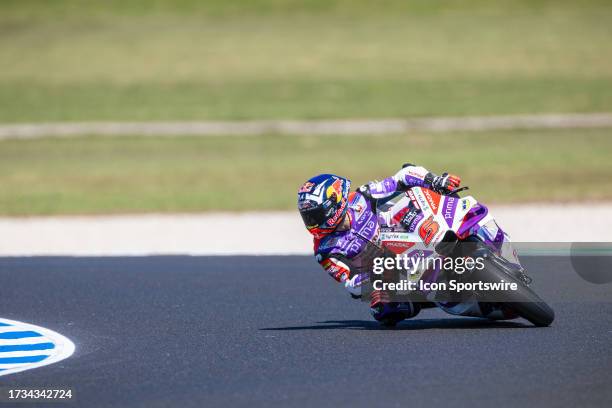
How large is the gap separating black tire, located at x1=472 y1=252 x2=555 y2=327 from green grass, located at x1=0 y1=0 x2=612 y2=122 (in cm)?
3038

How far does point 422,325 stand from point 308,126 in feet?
91.4

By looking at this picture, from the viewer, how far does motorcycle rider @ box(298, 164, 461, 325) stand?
974 centimetres

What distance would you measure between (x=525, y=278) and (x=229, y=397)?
3.33 metres

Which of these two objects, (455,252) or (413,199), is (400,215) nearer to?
(413,199)

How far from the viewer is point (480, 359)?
8812 mm

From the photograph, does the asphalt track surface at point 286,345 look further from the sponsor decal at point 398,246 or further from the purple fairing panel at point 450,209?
the purple fairing panel at point 450,209

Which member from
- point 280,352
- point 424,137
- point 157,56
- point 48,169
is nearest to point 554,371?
point 280,352

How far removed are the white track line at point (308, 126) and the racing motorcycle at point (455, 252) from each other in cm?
2617

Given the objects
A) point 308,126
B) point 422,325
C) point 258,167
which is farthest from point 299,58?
point 422,325

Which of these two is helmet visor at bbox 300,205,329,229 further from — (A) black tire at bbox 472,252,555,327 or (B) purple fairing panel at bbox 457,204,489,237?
(A) black tire at bbox 472,252,555,327

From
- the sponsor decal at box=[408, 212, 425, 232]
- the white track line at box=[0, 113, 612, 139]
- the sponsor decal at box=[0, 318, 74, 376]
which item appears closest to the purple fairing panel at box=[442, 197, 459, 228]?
the sponsor decal at box=[408, 212, 425, 232]

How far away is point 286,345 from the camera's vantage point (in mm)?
9773

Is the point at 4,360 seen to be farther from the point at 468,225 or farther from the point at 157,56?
the point at 157,56

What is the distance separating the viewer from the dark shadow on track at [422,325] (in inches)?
407
